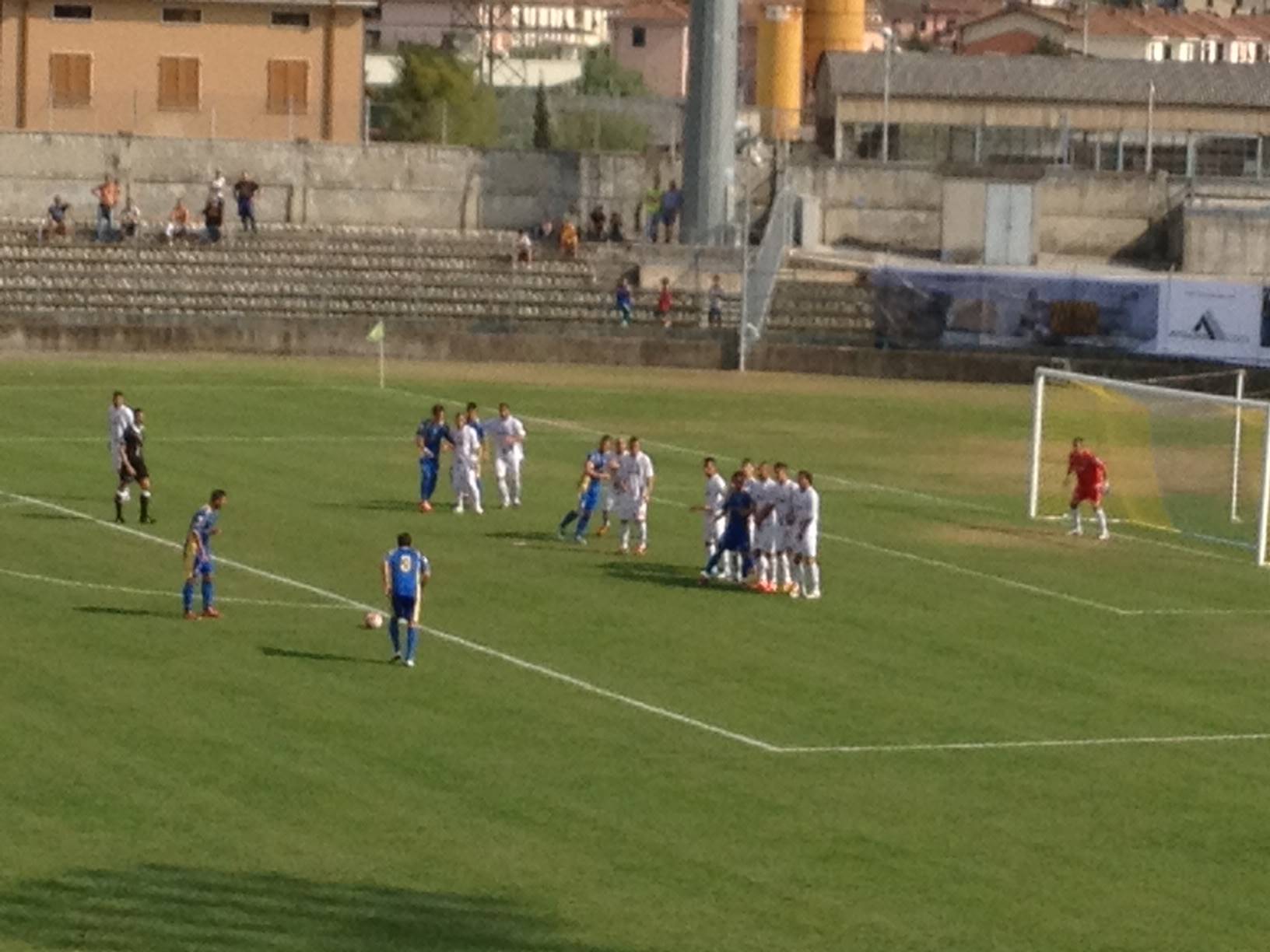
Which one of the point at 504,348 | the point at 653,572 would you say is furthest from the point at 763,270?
the point at 653,572

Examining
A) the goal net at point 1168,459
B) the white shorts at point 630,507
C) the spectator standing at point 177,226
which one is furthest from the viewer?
the spectator standing at point 177,226

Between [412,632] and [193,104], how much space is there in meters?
61.6

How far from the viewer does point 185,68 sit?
9656 cm

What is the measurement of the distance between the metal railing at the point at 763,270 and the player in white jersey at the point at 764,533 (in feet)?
121

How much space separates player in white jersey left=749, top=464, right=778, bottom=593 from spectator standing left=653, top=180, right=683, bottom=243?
1877 inches

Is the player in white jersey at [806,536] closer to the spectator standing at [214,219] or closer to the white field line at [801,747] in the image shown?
the white field line at [801,747]

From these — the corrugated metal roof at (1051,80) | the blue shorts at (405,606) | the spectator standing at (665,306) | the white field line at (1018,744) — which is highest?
the corrugated metal roof at (1051,80)

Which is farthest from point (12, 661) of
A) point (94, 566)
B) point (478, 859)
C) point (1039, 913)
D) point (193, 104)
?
point (193, 104)

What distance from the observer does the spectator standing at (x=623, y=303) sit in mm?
83375

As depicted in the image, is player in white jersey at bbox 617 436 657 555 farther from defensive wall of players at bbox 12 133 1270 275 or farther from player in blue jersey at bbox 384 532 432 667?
defensive wall of players at bbox 12 133 1270 275

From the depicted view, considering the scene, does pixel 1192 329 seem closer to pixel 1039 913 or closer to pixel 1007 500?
pixel 1007 500

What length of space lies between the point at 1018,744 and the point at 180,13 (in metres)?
67.4

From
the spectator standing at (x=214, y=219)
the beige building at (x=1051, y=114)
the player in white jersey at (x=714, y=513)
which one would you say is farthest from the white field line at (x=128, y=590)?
the beige building at (x=1051, y=114)

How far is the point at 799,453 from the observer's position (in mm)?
62344
